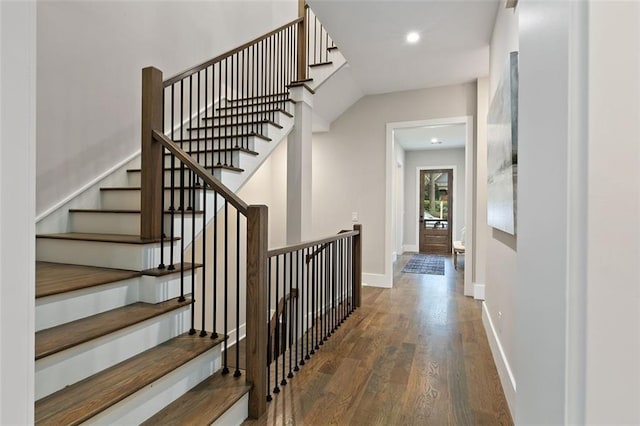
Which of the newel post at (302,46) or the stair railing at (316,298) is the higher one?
the newel post at (302,46)

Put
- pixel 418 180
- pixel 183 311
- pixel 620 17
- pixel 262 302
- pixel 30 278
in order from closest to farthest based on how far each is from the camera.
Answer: pixel 620 17 < pixel 30 278 < pixel 262 302 < pixel 183 311 < pixel 418 180

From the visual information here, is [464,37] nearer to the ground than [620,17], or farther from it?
farther from it

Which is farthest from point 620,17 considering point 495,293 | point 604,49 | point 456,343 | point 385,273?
point 385,273

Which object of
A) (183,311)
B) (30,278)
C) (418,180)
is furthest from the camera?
(418,180)

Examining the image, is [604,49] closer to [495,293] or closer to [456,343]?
[495,293]

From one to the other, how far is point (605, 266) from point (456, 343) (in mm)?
2832

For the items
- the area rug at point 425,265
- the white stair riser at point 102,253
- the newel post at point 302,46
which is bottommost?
the area rug at point 425,265

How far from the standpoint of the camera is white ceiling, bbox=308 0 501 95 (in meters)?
2.78

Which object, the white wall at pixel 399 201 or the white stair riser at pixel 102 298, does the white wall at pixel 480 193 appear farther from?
the white wall at pixel 399 201

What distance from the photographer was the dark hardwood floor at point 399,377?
1869 mm

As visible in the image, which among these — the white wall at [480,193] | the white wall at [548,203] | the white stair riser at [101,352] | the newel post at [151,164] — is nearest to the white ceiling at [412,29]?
the white wall at [480,193]

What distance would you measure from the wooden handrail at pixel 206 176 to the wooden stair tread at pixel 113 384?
32.0 inches

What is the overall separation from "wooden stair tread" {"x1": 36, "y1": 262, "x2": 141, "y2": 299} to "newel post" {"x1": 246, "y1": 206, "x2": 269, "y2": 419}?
0.76 metres

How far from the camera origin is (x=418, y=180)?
925cm
